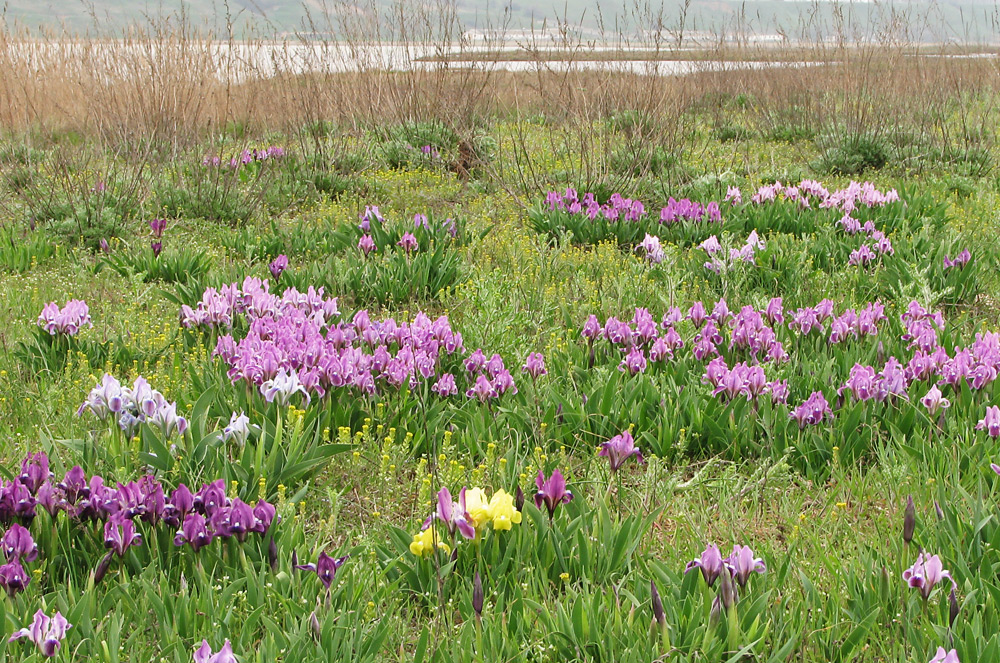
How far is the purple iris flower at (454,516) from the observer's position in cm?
214

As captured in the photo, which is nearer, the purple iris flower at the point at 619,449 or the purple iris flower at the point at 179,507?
the purple iris flower at the point at 179,507

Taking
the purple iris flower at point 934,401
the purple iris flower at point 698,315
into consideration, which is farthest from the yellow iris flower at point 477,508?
the purple iris flower at point 698,315

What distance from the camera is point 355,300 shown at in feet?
15.4

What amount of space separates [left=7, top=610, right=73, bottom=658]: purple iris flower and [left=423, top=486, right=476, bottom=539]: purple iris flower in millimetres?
867

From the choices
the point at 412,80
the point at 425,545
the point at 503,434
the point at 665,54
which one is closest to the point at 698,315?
the point at 503,434

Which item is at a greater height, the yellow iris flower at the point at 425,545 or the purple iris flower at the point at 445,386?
the purple iris flower at the point at 445,386

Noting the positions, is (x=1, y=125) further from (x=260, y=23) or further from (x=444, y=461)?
(x=444, y=461)

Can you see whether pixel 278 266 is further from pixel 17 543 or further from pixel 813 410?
pixel 813 410

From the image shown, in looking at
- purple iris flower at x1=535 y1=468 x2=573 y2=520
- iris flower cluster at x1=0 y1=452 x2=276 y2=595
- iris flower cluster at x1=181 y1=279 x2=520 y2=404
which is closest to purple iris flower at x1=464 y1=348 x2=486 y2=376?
iris flower cluster at x1=181 y1=279 x2=520 y2=404

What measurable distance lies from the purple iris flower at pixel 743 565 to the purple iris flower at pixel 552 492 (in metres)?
0.51

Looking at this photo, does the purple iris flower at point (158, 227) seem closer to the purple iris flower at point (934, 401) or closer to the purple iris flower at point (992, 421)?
the purple iris flower at point (934, 401)

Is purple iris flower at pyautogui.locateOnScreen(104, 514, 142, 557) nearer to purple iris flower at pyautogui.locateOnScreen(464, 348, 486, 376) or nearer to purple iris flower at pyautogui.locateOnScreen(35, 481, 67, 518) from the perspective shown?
purple iris flower at pyautogui.locateOnScreen(35, 481, 67, 518)

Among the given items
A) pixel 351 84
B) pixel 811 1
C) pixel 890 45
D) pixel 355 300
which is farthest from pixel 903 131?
pixel 355 300

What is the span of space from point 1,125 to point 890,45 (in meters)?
9.22
